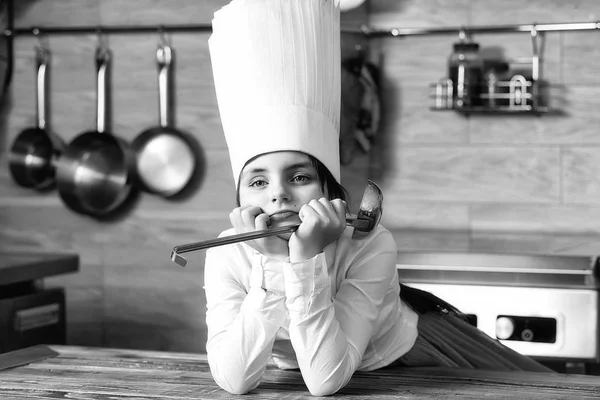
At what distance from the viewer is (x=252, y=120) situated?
107 cm

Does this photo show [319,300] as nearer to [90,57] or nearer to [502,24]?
[502,24]

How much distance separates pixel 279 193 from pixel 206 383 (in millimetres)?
237

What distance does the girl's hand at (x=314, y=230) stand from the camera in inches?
35.3

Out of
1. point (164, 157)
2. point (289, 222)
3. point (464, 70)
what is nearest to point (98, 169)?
point (164, 157)

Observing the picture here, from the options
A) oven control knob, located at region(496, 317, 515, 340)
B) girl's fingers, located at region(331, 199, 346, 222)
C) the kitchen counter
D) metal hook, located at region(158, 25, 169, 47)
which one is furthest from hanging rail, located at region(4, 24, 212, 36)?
girl's fingers, located at region(331, 199, 346, 222)

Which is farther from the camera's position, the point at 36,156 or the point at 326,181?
the point at 36,156

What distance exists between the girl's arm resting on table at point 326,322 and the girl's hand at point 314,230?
1 centimetres

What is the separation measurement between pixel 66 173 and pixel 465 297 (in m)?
1.22

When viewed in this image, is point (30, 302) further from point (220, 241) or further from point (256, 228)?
point (220, 241)

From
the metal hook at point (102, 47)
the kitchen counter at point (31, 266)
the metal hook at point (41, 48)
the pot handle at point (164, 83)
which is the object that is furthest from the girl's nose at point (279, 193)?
the metal hook at point (41, 48)

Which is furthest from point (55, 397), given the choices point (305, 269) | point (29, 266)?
point (29, 266)

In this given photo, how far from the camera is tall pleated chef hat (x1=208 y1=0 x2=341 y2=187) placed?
1056 mm

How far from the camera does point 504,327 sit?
1.87 m

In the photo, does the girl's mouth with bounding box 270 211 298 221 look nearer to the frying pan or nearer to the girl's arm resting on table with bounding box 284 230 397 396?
the girl's arm resting on table with bounding box 284 230 397 396
